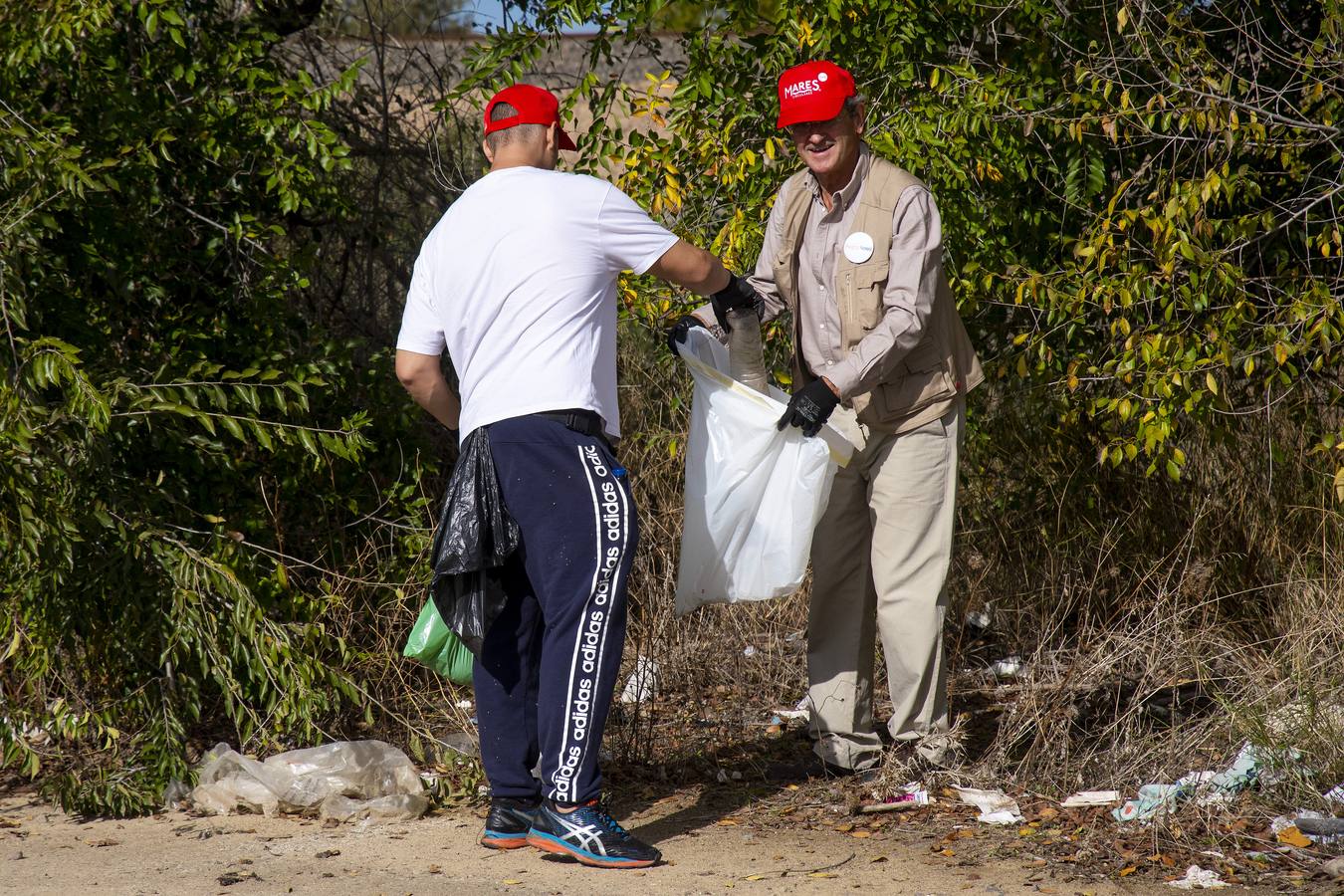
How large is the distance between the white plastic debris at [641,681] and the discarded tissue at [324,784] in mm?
878

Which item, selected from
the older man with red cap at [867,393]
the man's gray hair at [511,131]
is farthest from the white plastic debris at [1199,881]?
the man's gray hair at [511,131]

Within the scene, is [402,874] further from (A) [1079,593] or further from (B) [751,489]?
(A) [1079,593]

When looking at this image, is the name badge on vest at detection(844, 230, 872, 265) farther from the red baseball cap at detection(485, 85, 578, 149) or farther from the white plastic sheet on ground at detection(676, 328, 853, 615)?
the red baseball cap at detection(485, 85, 578, 149)

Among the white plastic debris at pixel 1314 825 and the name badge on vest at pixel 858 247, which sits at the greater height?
the name badge on vest at pixel 858 247

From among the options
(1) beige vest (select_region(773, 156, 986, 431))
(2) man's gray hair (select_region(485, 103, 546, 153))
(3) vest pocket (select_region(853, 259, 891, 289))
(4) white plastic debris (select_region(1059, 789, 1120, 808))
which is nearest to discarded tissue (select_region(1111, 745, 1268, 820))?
(4) white plastic debris (select_region(1059, 789, 1120, 808))

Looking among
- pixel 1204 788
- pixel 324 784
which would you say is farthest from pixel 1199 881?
pixel 324 784

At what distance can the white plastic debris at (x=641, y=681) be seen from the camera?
4.94m

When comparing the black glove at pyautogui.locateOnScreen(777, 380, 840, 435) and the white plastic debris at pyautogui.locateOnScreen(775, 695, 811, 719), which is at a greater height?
the black glove at pyautogui.locateOnScreen(777, 380, 840, 435)

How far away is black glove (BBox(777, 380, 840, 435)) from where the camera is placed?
12.7ft

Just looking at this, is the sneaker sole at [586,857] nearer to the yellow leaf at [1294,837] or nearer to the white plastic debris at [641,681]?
the white plastic debris at [641,681]

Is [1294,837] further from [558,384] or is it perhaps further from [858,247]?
[558,384]

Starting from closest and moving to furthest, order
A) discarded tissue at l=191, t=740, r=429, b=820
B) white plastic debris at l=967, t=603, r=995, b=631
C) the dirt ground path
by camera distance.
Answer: the dirt ground path < discarded tissue at l=191, t=740, r=429, b=820 < white plastic debris at l=967, t=603, r=995, b=631

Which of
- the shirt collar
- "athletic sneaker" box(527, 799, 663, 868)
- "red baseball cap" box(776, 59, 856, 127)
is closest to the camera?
"athletic sneaker" box(527, 799, 663, 868)

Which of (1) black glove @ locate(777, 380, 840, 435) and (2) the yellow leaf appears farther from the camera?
(1) black glove @ locate(777, 380, 840, 435)
